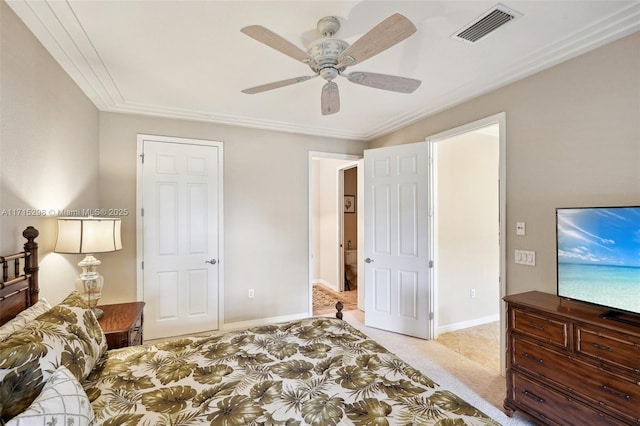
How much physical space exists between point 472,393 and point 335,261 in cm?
367

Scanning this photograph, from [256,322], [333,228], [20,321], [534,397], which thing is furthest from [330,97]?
[333,228]

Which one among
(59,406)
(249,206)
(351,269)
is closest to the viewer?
(59,406)

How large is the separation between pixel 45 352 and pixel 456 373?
2935 millimetres

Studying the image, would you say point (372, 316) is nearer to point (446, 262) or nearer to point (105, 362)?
point (446, 262)

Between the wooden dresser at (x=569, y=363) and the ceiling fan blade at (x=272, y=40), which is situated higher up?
the ceiling fan blade at (x=272, y=40)

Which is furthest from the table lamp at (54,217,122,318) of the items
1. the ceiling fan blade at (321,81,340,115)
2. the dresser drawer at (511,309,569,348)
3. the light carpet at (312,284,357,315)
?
the dresser drawer at (511,309,569,348)

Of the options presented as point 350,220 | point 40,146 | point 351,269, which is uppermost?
point 40,146

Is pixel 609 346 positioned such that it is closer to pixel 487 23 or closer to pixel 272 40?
pixel 487 23

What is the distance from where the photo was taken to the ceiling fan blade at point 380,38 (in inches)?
53.2

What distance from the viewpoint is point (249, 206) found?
12.5 ft

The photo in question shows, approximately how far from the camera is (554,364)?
6.17ft

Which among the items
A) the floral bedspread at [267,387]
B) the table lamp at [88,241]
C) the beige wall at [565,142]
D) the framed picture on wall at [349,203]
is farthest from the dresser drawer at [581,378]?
the framed picture on wall at [349,203]

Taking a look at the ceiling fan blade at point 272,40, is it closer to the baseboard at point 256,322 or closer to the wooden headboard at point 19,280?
the wooden headboard at point 19,280

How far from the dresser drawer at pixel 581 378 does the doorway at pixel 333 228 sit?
325 centimetres
